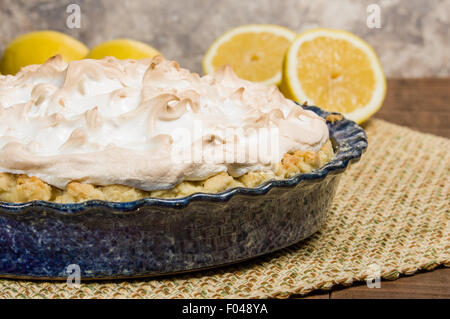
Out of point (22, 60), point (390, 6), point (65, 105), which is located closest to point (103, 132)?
point (65, 105)

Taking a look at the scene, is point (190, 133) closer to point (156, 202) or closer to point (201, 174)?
point (201, 174)

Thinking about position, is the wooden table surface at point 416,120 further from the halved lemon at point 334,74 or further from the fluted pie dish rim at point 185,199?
the halved lemon at point 334,74

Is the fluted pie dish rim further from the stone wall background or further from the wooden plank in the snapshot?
the stone wall background

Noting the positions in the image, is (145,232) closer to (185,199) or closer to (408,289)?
(185,199)

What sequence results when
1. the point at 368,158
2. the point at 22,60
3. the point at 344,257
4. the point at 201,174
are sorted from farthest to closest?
the point at 22,60 → the point at 368,158 → the point at 344,257 → the point at 201,174

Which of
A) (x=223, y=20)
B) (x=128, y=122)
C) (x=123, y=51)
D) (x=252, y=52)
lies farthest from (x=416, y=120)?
(x=128, y=122)

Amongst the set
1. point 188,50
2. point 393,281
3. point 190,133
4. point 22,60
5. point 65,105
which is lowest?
point 393,281

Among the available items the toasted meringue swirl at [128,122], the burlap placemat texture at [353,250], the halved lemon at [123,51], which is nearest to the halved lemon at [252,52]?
the halved lemon at [123,51]
